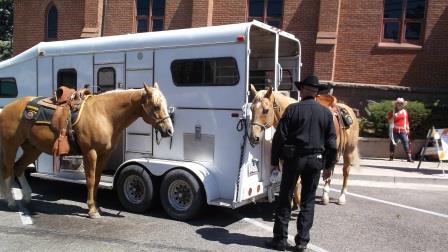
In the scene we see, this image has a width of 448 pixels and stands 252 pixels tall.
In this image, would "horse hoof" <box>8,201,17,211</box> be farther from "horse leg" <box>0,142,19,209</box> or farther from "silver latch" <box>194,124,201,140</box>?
"silver latch" <box>194,124,201,140</box>

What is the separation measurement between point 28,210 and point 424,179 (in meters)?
8.77

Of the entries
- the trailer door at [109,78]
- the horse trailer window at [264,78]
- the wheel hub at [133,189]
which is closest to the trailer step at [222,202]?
the wheel hub at [133,189]

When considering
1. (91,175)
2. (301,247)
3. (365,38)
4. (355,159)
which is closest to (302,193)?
(301,247)

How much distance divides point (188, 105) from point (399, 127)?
827 centimetres

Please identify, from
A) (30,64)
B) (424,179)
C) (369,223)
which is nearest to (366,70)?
(424,179)

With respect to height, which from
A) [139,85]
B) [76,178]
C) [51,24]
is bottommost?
[76,178]

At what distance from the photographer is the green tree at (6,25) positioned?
3244cm

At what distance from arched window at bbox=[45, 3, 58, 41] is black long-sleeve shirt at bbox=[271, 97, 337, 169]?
1981 cm

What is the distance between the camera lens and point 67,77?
8.18m

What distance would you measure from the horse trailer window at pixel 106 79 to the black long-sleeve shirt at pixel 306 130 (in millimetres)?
3457

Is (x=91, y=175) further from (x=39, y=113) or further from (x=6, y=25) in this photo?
(x=6, y=25)

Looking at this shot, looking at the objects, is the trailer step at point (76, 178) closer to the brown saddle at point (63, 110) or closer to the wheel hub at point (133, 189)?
the wheel hub at point (133, 189)

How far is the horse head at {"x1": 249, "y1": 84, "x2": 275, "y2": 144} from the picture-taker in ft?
19.5

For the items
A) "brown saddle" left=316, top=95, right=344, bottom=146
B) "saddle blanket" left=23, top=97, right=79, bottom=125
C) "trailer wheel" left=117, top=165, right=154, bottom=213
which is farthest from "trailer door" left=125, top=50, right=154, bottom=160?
"brown saddle" left=316, top=95, right=344, bottom=146
